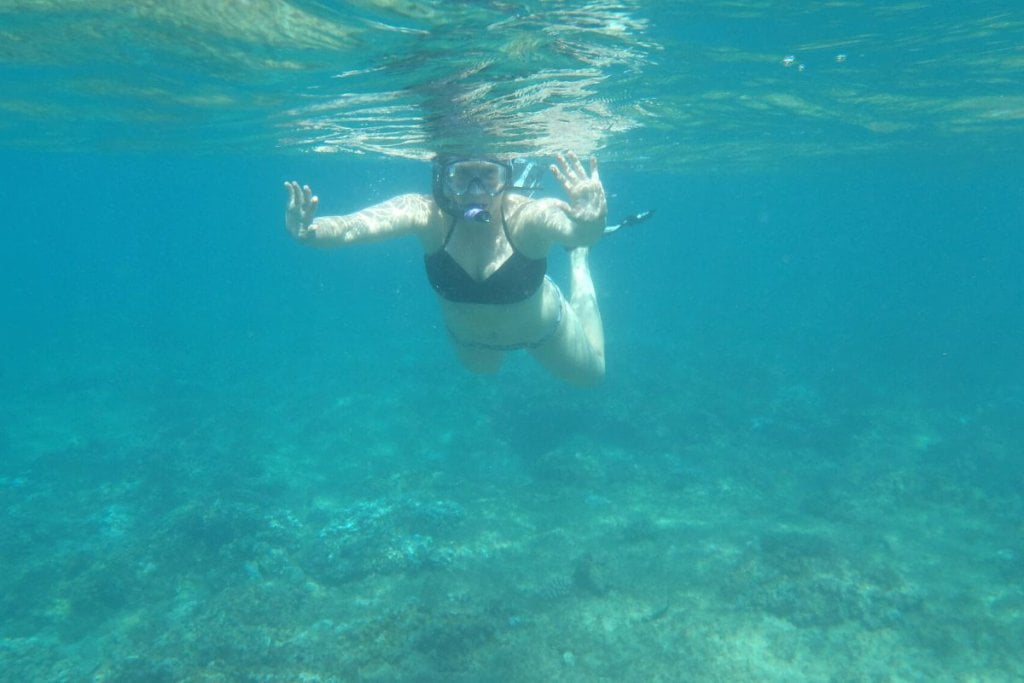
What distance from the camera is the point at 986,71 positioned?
13.2 meters

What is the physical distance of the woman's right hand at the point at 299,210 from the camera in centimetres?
461

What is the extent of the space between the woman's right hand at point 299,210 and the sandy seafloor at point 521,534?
6.10 m

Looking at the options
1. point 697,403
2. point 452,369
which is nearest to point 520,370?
point 452,369

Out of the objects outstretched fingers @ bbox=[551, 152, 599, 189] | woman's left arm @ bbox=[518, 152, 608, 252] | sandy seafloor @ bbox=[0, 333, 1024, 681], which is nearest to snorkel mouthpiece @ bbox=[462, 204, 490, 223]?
woman's left arm @ bbox=[518, 152, 608, 252]

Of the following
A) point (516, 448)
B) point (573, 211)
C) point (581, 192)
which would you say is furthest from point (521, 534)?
point (581, 192)

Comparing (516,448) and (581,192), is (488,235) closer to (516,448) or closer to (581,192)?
(581,192)

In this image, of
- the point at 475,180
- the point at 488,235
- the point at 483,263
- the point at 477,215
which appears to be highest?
the point at 475,180

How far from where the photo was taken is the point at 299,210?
462cm

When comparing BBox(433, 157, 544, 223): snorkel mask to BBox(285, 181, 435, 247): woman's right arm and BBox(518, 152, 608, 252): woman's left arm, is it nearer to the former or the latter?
BBox(285, 181, 435, 247): woman's right arm

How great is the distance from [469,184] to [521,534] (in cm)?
814

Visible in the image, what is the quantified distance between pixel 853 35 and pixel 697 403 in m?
11.7

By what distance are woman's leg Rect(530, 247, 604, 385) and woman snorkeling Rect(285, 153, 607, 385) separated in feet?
0.10

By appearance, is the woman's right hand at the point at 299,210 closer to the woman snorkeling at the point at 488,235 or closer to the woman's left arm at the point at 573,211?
the woman snorkeling at the point at 488,235

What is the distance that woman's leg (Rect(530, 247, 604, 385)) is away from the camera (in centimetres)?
746
